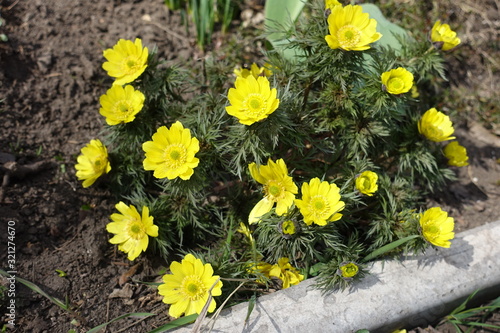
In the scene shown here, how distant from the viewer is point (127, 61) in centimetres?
212

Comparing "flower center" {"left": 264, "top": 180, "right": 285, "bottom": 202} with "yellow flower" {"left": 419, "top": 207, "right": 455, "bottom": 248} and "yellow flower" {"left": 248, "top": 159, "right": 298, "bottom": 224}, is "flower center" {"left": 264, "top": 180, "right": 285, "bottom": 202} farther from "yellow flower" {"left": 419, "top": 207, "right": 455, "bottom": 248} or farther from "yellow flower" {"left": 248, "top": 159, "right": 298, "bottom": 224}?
"yellow flower" {"left": 419, "top": 207, "right": 455, "bottom": 248}

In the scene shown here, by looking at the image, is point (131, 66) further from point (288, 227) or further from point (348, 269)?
point (348, 269)

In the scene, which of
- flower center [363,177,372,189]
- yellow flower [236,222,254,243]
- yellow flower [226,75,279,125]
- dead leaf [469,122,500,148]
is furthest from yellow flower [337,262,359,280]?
dead leaf [469,122,500,148]

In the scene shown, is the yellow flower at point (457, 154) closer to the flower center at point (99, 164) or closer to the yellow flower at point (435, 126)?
the yellow flower at point (435, 126)

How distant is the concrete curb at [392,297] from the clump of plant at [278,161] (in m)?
0.09

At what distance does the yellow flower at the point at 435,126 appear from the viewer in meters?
2.22

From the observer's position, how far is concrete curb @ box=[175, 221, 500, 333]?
1906 mm

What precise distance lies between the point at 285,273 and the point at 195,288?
0.45 meters

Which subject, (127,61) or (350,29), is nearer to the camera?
(350,29)

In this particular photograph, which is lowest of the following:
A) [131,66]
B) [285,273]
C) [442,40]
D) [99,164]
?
[285,273]

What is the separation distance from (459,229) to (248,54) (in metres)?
1.70

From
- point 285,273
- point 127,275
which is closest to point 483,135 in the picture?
point 285,273

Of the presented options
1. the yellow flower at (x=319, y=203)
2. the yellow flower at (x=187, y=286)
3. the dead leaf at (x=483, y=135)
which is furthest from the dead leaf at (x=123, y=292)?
the dead leaf at (x=483, y=135)

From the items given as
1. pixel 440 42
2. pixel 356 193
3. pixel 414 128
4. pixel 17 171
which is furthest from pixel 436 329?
pixel 17 171
